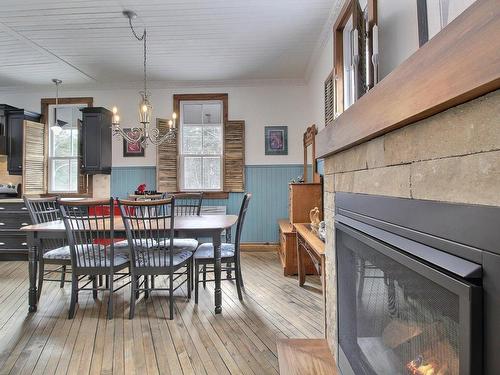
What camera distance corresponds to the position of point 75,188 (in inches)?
207

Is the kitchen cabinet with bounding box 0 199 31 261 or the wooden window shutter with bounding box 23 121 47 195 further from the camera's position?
the wooden window shutter with bounding box 23 121 47 195

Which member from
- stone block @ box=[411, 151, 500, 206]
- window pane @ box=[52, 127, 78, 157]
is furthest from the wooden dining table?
window pane @ box=[52, 127, 78, 157]

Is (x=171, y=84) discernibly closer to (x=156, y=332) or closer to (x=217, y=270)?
(x=217, y=270)

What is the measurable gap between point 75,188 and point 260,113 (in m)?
3.32

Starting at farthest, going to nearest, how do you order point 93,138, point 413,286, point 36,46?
point 93,138 < point 36,46 < point 413,286

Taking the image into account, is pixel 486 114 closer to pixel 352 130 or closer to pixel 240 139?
pixel 352 130

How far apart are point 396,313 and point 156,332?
184 centimetres

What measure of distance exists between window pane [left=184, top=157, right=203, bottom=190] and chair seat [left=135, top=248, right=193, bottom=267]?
2508 mm

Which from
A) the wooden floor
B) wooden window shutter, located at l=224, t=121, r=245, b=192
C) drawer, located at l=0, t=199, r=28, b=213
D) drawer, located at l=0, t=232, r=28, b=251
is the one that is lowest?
the wooden floor

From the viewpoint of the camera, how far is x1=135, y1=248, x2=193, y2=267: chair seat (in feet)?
8.33

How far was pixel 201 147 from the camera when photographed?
204 inches

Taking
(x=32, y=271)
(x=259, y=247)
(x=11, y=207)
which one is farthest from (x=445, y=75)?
(x=11, y=207)

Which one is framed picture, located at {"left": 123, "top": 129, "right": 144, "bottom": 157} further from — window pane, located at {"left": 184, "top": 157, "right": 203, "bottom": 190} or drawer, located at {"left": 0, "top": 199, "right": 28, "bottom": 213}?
drawer, located at {"left": 0, "top": 199, "right": 28, "bottom": 213}

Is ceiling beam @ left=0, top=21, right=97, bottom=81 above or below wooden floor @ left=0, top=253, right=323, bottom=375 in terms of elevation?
above
